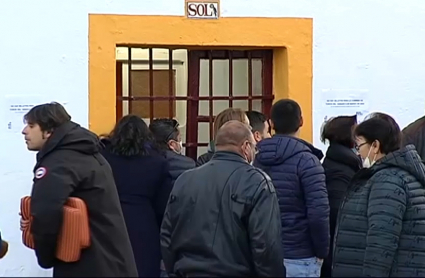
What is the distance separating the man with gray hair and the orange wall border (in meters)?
2.23

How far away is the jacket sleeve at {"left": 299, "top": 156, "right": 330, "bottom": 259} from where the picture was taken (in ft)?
19.0

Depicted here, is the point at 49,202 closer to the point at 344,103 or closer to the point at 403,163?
the point at 403,163

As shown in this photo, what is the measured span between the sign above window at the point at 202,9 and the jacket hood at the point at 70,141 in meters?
2.39

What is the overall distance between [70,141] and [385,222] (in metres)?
1.80

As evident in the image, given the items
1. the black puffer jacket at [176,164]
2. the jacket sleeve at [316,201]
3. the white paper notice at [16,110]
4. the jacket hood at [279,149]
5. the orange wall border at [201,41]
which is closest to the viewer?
the jacket sleeve at [316,201]

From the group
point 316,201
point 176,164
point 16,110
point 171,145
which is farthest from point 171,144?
point 16,110

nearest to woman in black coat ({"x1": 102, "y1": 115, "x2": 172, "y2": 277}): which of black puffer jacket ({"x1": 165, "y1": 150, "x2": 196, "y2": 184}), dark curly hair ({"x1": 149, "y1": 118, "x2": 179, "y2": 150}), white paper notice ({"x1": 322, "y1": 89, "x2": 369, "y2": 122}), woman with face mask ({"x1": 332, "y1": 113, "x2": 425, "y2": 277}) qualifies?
black puffer jacket ({"x1": 165, "y1": 150, "x2": 196, "y2": 184})

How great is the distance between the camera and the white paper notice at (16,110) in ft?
22.2

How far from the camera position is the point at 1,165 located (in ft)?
22.2

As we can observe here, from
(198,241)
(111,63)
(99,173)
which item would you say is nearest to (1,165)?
(111,63)

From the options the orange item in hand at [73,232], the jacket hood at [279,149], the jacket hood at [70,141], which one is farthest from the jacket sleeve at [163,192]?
the orange item in hand at [73,232]

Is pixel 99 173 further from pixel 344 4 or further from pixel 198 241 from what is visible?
pixel 344 4

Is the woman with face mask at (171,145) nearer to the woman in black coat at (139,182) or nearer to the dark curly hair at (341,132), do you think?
the woman in black coat at (139,182)

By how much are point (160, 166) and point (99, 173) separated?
939mm
